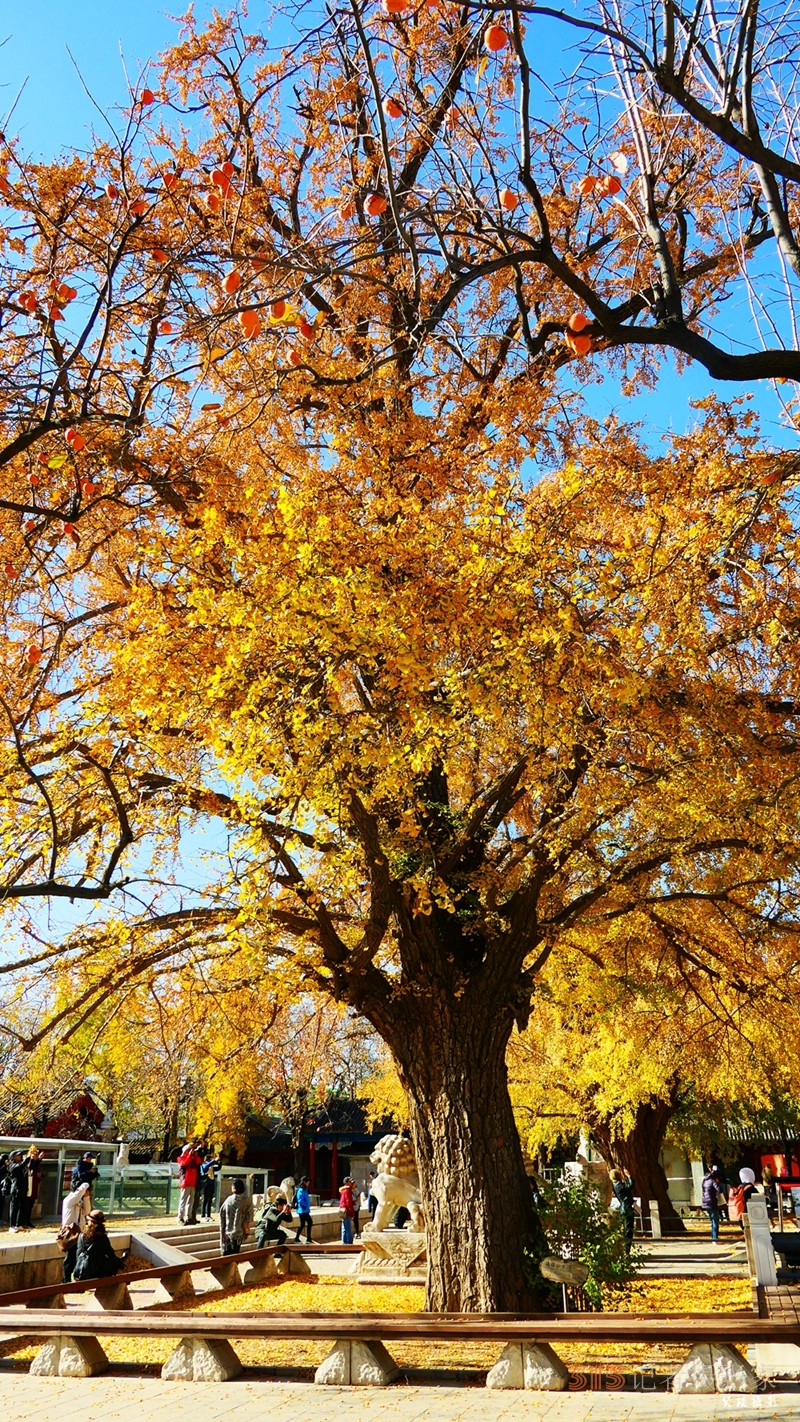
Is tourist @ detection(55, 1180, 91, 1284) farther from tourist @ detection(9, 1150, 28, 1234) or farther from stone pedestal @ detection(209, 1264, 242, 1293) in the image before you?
tourist @ detection(9, 1150, 28, 1234)

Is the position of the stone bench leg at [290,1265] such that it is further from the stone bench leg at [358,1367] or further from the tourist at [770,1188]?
the tourist at [770,1188]

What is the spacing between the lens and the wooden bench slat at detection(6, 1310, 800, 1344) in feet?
23.2

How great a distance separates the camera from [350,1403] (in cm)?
752

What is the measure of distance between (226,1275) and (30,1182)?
7.11 m

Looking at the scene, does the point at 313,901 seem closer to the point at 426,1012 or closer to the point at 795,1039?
the point at 426,1012

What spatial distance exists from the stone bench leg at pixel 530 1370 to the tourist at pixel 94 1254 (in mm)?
6391

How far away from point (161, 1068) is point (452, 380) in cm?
867

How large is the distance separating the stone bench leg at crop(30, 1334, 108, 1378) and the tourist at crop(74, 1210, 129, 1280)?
344 centimetres

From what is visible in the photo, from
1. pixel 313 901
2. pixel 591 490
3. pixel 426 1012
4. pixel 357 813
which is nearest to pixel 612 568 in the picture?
pixel 591 490

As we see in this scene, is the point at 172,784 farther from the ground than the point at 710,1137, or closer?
farther from the ground

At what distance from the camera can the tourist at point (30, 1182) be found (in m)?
20.0

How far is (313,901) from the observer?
9.93m

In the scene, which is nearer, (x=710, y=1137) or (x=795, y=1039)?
(x=795, y=1039)

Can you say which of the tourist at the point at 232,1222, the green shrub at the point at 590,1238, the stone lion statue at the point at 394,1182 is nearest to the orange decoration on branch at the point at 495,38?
the green shrub at the point at 590,1238
